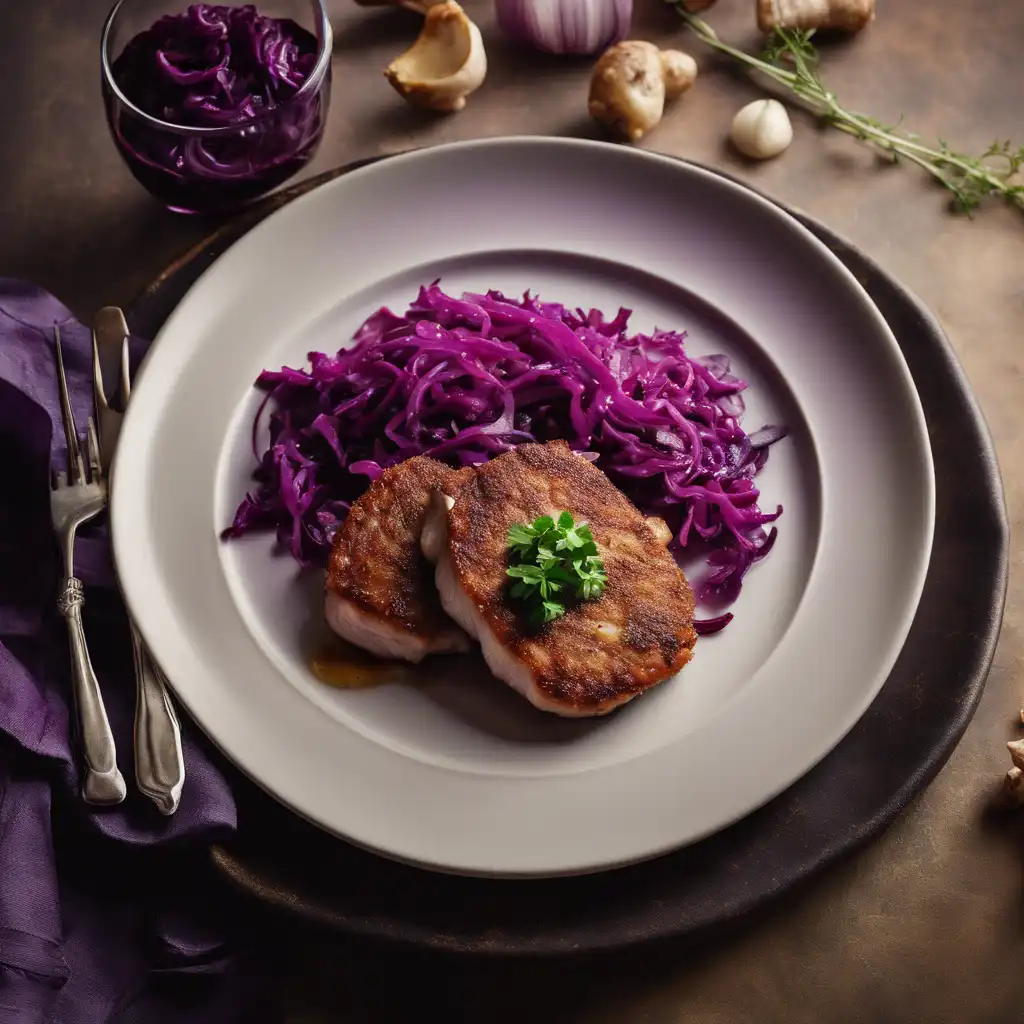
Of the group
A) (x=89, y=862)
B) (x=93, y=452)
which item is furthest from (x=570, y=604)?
(x=93, y=452)

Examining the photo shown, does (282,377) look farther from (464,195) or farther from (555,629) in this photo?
(555,629)

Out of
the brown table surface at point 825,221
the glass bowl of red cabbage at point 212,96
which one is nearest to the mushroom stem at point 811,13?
the brown table surface at point 825,221

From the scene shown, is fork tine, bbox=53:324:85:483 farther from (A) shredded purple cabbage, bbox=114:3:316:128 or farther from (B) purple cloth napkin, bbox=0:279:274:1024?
(A) shredded purple cabbage, bbox=114:3:316:128

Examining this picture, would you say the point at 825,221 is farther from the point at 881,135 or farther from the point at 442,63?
the point at 442,63

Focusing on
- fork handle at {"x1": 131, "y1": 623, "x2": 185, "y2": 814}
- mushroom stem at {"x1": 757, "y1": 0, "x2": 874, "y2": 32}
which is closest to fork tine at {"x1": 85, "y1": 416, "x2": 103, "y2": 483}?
fork handle at {"x1": 131, "y1": 623, "x2": 185, "y2": 814}

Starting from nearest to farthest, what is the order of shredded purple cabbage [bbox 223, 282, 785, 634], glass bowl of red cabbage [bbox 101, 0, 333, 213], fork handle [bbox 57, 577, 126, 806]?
fork handle [bbox 57, 577, 126, 806] → shredded purple cabbage [bbox 223, 282, 785, 634] → glass bowl of red cabbage [bbox 101, 0, 333, 213]

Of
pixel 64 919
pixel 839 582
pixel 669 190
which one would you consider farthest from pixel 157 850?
pixel 669 190
